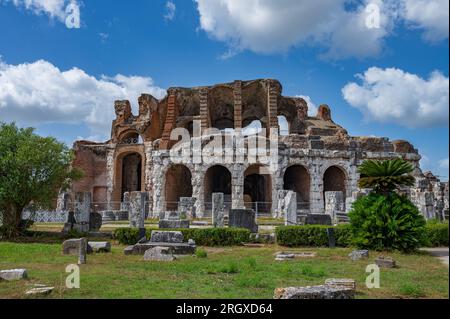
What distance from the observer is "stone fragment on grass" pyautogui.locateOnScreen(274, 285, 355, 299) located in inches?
232

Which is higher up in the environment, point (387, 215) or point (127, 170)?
point (127, 170)

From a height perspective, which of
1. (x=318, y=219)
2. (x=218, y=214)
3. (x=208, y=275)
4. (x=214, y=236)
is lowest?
(x=208, y=275)

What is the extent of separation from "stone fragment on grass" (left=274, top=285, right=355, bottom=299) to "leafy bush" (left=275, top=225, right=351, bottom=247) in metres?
9.25

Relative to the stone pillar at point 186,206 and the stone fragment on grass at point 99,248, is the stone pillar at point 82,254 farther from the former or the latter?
the stone pillar at point 186,206

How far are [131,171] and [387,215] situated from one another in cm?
3212

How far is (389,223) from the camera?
42.8 feet

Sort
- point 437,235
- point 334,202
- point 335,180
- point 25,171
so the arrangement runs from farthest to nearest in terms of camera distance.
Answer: point 335,180 → point 334,202 → point 25,171 → point 437,235

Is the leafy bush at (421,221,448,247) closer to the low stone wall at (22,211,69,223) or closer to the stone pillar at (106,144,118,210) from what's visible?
the low stone wall at (22,211,69,223)

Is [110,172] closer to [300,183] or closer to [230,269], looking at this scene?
[300,183]

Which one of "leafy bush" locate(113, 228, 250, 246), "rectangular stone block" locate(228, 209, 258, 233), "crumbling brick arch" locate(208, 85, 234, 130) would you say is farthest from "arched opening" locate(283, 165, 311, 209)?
"leafy bush" locate(113, 228, 250, 246)

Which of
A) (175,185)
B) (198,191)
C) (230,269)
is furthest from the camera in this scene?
(175,185)

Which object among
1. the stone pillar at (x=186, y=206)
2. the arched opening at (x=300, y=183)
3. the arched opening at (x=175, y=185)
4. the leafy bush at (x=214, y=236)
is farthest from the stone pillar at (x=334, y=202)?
the arched opening at (x=175, y=185)

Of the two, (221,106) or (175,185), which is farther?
(221,106)

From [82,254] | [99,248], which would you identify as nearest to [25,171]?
[99,248]
